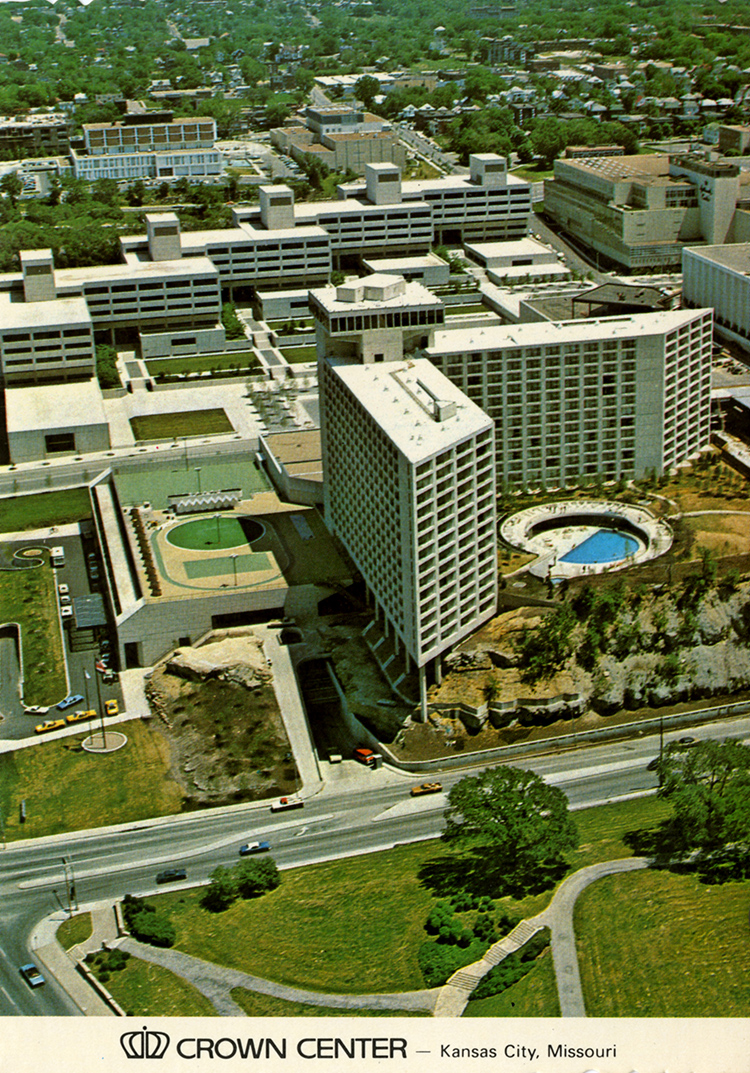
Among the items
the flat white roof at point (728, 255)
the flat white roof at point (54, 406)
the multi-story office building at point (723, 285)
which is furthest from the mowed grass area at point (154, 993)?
the flat white roof at point (728, 255)

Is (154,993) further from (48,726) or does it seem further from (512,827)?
(48,726)

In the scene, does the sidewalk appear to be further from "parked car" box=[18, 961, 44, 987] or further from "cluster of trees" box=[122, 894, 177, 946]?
"cluster of trees" box=[122, 894, 177, 946]

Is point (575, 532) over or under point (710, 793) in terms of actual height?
over

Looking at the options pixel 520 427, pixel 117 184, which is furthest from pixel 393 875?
pixel 117 184

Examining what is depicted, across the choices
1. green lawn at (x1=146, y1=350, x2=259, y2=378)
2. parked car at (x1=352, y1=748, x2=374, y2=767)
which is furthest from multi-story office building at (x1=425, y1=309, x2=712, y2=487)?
green lawn at (x1=146, y1=350, x2=259, y2=378)

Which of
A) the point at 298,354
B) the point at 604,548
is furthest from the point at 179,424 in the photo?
the point at 604,548
